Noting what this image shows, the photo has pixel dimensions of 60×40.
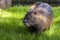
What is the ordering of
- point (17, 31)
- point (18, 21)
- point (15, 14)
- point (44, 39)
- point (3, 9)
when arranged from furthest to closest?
point (3, 9), point (15, 14), point (18, 21), point (17, 31), point (44, 39)

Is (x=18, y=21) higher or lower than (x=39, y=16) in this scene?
lower

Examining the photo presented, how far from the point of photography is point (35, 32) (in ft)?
17.3

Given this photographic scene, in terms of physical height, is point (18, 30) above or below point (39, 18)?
below

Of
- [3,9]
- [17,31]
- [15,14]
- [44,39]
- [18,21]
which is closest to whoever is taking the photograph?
[44,39]

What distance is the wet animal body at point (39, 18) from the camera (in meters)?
4.98

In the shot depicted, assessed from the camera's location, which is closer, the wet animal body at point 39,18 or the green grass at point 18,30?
the wet animal body at point 39,18

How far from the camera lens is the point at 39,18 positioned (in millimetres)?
5070

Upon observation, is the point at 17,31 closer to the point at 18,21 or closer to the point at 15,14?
the point at 18,21

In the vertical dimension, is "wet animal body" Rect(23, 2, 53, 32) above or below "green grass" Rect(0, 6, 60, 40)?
above

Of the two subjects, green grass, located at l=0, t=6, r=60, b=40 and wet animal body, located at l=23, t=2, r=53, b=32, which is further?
green grass, located at l=0, t=6, r=60, b=40

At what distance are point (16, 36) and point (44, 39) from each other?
611 millimetres

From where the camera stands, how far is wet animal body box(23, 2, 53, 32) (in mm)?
4977

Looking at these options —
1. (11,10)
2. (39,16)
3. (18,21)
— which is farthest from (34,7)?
(11,10)

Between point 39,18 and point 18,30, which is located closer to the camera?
point 39,18
